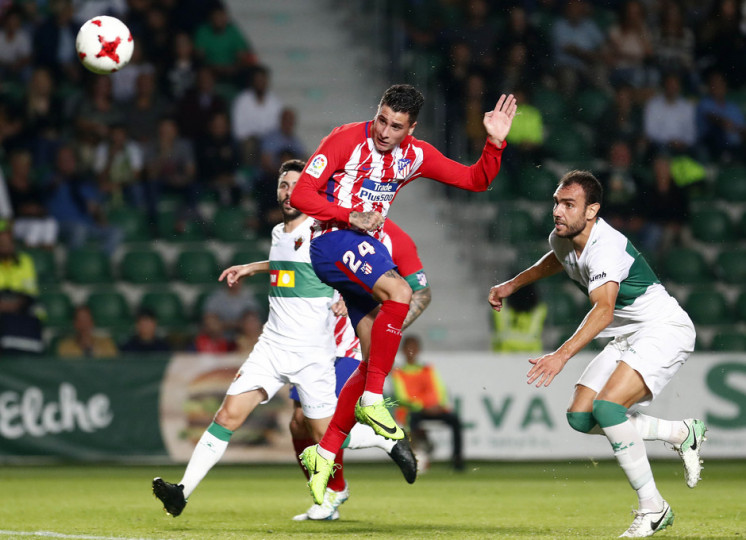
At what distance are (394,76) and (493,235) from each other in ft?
10.9

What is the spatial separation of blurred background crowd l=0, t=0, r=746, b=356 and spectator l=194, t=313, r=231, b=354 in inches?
1.1

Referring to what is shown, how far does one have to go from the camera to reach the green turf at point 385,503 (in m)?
7.24

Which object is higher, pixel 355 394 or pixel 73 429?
pixel 355 394

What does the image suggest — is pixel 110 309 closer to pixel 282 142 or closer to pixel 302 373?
pixel 282 142

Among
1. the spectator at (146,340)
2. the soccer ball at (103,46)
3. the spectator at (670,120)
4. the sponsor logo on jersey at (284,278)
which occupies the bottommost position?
the spectator at (146,340)

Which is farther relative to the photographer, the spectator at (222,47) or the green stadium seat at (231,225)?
the spectator at (222,47)

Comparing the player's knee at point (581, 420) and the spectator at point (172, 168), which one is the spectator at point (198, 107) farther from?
the player's knee at point (581, 420)

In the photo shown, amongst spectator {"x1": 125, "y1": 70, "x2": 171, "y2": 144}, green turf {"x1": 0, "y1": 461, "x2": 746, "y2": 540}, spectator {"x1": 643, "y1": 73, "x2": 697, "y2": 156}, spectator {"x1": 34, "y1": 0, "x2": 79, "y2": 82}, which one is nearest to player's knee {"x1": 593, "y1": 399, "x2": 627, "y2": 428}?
green turf {"x1": 0, "y1": 461, "x2": 746, "y2": 540}

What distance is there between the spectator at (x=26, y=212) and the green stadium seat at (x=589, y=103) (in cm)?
706

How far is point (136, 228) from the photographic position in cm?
1544

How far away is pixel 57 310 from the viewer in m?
14.7

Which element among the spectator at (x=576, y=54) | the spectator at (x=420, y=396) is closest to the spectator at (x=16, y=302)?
the spectator at (x=420, y=396)

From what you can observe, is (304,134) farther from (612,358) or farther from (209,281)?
(612,358)

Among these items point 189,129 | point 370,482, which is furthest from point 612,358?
point 189,129
